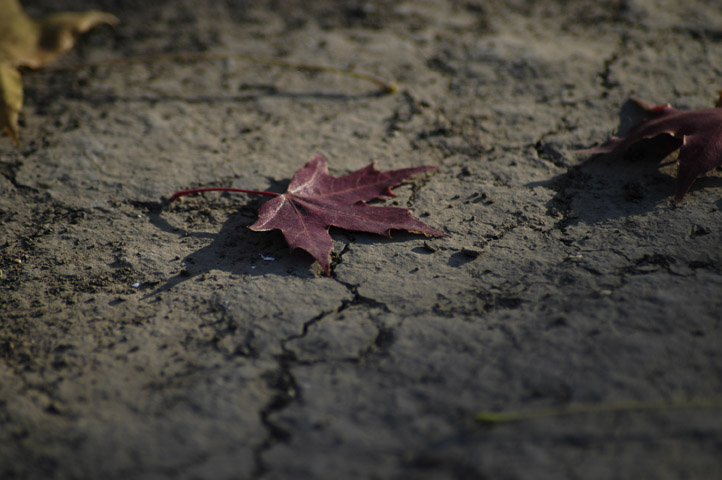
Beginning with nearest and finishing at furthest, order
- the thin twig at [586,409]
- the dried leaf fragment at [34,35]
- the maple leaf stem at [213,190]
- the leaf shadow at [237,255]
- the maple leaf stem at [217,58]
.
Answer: the thin twig at [586,409]
the leaf shadow at [237,255]
the maple leaf stem at [213,190]
the dried leaf fragment at [34,35]
the maple leaf stem at [217,58]

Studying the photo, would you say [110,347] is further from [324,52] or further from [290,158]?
[324,52]

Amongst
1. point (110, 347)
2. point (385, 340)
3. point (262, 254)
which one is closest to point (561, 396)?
point (385, 340)

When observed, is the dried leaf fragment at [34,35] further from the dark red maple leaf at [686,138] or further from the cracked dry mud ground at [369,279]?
the dark red maple leaf at [686,138]

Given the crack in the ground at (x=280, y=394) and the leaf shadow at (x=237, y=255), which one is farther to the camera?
the leaf shadow at (x=237, y=255)

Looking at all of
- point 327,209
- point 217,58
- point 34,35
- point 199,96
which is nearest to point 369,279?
point 327,209

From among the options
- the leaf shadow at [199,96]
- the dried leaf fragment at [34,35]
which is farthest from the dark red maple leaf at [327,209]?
the dried leaf fragment at [34,35]

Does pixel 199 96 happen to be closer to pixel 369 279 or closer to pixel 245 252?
pixel 245 252

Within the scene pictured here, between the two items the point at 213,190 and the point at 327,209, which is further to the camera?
the point at 213,190
